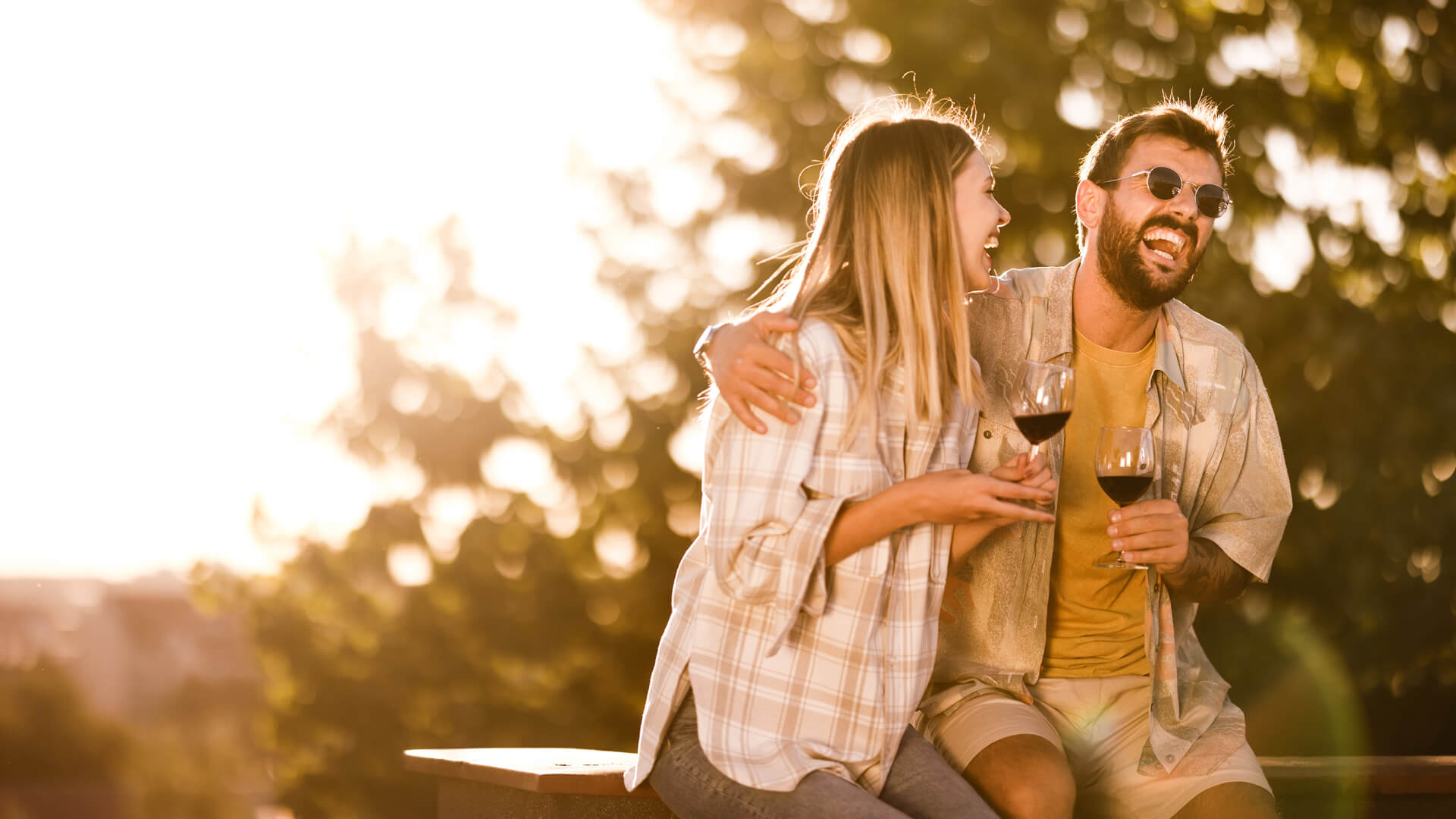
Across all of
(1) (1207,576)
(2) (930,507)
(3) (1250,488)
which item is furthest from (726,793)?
(3) (1250,488)

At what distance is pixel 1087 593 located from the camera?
12.6ft

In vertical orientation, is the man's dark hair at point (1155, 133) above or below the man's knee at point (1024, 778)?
above

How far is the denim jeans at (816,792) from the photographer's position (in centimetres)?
289

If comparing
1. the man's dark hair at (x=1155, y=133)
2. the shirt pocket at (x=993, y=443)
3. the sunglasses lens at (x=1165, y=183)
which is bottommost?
the shirt pocket at (x=993, y=443)

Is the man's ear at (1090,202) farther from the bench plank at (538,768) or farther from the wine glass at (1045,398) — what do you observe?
the bench plank at (538,768)

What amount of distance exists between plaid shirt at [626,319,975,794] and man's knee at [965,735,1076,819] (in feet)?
1.27

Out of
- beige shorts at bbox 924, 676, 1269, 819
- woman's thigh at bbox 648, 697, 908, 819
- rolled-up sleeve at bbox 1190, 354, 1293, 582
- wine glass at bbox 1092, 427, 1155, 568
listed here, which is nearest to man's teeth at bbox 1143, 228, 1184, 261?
rolled-up sleeve at bbox 1190, 354, 1293, 582

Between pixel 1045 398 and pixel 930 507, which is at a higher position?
pixel 1045 398

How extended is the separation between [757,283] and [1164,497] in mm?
2664

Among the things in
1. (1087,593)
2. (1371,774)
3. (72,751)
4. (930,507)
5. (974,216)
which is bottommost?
(72,751)

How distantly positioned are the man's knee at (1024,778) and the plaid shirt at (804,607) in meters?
0.39

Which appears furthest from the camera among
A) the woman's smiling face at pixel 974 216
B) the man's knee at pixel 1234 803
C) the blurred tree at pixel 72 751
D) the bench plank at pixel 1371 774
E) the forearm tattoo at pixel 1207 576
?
the blurred tree at pixel 72 751

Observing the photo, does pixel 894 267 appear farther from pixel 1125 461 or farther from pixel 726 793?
pixel 726 793

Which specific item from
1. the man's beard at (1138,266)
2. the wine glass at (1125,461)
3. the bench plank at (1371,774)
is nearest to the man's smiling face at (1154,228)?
the man's beard at (1138,266)
